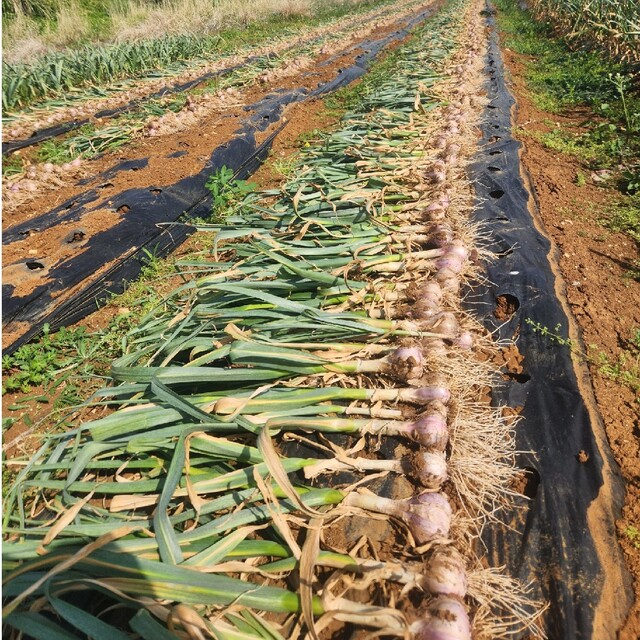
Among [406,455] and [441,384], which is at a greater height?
[441,384]

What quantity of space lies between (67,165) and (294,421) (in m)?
4.06

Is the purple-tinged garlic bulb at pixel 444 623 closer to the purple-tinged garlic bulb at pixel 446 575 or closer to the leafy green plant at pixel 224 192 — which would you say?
the purple-tinged garlic bulb at pixel 446 575

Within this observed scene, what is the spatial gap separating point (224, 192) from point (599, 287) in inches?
106

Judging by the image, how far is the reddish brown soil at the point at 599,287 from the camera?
1.40 m

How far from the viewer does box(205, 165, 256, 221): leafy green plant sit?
326 cm

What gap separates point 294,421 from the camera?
1.34 m

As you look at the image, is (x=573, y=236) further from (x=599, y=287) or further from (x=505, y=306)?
(x=505, y=306)

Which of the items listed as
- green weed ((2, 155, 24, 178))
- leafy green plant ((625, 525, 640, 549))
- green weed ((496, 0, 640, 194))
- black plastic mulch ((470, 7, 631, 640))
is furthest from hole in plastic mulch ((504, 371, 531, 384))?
green weed ((2, 155, 24, 178))

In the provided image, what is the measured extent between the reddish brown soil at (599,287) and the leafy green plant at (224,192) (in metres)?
2.21

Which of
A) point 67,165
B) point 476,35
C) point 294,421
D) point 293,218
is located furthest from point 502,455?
point 476,35

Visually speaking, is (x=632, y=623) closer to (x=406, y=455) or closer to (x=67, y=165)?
(x=406, y=455)

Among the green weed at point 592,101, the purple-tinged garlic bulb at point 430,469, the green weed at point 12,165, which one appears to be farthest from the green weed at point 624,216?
the green weed at point 12,165

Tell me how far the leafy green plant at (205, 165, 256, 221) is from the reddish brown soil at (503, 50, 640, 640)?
7.24ft

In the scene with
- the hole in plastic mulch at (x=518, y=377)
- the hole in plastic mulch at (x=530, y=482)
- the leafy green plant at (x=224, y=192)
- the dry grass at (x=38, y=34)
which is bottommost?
the hole in plastic mulch at (x=530, y=482)
